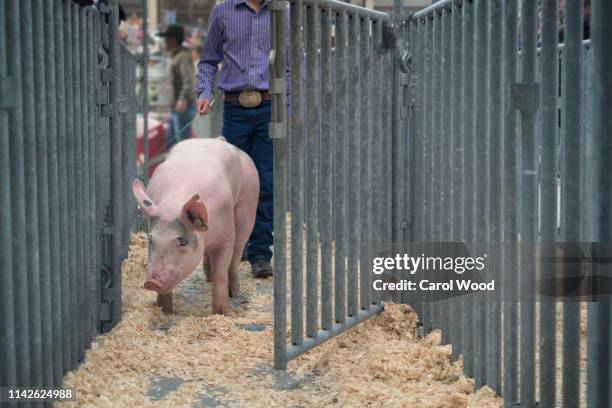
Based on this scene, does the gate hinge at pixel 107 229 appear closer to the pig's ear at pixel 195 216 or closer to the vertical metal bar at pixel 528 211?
the pig's ear at pixel 195 216

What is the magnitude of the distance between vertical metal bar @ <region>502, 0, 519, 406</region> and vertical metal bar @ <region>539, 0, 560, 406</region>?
7.4 inches

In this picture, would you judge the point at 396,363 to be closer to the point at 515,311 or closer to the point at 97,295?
the point at 515,311

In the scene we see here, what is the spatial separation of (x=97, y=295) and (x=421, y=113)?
1.68 m

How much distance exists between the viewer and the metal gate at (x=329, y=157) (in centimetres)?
374

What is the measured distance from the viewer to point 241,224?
5.29m

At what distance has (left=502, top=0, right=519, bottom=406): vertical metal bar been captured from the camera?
9.79ft

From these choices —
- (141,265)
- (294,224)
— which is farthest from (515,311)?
(141,265)

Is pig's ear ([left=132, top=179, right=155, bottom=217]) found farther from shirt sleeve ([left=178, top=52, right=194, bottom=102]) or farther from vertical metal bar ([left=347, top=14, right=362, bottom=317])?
shirt sleeve ([left=178, top=52, right=194, bottom=102])

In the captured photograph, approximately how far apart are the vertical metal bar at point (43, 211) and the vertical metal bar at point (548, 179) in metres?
1.62

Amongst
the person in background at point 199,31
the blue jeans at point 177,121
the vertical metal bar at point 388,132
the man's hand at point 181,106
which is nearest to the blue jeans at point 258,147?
the vertical metal bar at point 388,132

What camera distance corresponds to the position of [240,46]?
5.67m

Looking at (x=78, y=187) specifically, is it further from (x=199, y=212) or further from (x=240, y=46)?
(x=240, y=46)

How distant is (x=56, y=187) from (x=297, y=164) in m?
0.96

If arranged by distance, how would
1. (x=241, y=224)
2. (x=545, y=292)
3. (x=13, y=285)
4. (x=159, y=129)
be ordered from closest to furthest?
(x=545, y=292) < (x=13, y=285) < (x=241, y=224) < (x=159, y=129)
